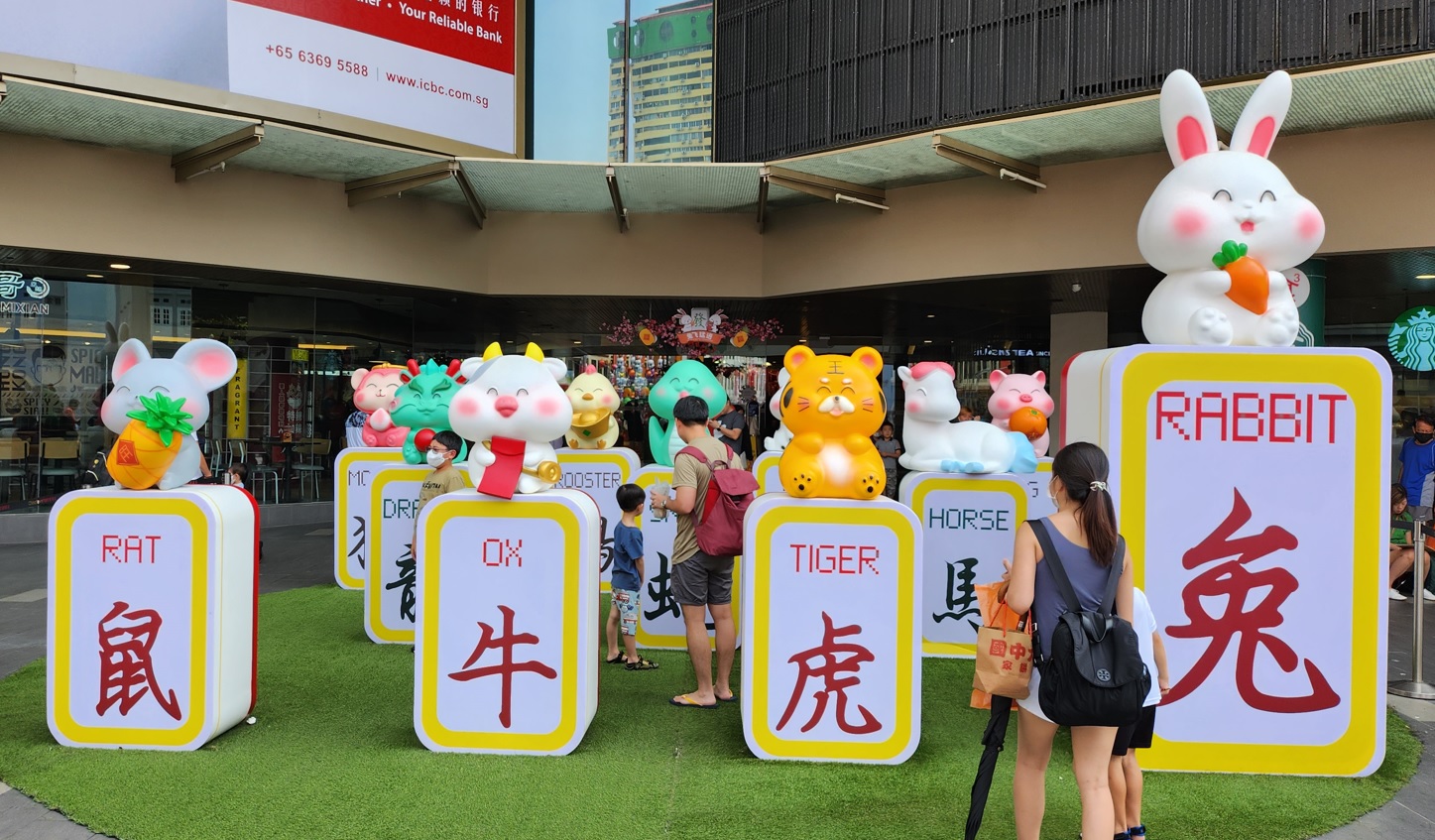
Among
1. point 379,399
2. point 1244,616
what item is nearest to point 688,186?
point 379,399

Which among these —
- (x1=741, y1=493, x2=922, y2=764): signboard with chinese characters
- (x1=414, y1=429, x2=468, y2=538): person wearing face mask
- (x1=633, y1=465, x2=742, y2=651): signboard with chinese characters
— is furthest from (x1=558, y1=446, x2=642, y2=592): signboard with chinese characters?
(x1=741, y1=493, x2=922, y2=764): signboard with chinese characters

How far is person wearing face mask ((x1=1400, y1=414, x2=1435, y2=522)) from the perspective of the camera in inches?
302

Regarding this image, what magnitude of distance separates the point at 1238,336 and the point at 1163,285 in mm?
390

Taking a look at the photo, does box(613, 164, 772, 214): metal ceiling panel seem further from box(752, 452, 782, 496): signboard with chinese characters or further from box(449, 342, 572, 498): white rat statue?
box(449, 342, 572, 498): white rat statue

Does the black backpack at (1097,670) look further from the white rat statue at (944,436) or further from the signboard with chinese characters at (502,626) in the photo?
the white rat statue at (944,436)

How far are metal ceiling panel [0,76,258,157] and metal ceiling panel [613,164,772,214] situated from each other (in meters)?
3.38

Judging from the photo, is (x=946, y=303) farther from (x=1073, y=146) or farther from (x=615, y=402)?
(x=615, y=402)

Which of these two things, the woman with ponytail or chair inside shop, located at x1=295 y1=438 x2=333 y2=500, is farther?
chair inside shop, located at x1=295 y1=438 x2=333 y2=500

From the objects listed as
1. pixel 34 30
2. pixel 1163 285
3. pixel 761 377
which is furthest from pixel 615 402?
pixel 761 377

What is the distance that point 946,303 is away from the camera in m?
12.2

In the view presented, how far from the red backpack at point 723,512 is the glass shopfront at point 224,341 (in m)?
6.23

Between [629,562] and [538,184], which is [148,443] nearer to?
[629,562]

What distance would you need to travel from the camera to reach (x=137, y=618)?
4.42 m

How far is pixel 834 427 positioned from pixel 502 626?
165 cm
